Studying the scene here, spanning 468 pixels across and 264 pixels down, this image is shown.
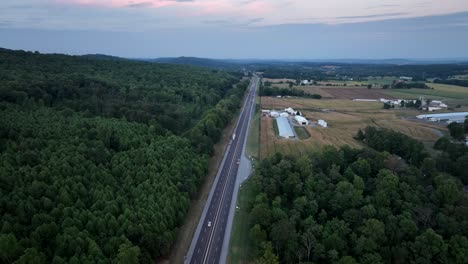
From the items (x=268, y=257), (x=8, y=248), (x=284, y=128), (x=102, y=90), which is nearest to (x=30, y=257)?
(x=8, y=248)

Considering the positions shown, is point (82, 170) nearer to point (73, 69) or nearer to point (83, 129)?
point (83, 129)

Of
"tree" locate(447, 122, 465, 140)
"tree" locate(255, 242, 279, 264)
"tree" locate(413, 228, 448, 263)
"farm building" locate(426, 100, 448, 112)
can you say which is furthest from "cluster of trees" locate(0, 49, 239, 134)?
"farm building" locate(426, 100, 448, 112)

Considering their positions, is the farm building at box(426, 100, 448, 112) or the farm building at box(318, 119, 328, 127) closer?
the farm building at box(318, 119, 328, 127)

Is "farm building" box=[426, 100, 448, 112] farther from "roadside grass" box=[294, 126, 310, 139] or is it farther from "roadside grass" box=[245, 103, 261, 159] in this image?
"roadside grass" box=[245, 103, 261, 159]

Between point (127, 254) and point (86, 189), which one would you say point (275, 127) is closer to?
point (86, 189)

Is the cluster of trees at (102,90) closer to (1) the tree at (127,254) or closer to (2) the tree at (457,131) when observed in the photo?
(1) the tree at (127,254)

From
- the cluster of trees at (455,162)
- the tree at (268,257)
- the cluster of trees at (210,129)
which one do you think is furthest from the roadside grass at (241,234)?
the cluster of trees at (455,162)
